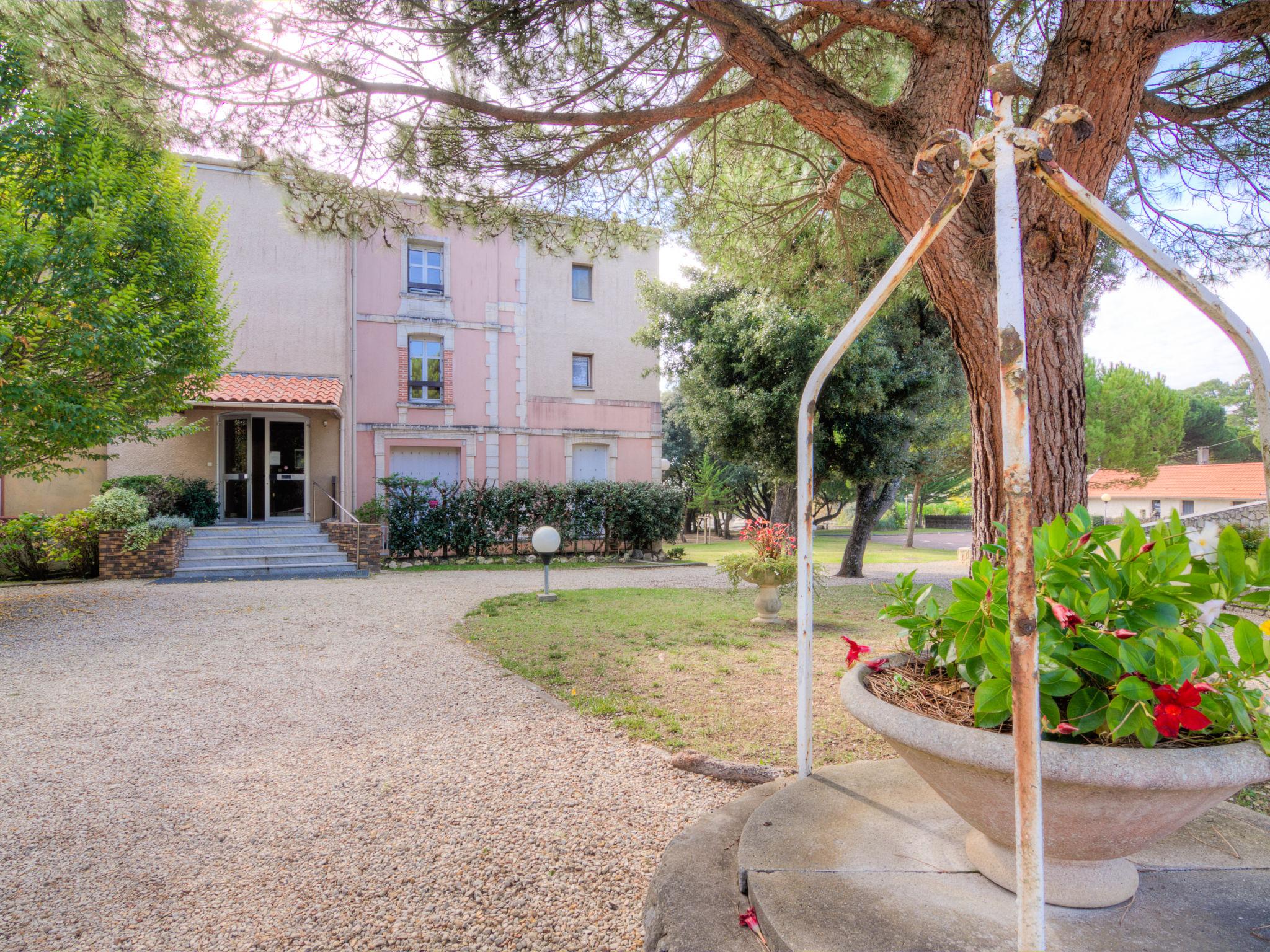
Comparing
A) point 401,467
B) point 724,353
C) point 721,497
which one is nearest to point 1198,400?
point 721,497

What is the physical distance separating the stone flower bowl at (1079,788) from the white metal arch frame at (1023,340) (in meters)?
0.20

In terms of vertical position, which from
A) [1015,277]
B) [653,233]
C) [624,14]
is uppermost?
[624,14]

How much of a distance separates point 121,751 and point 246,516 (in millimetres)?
10887

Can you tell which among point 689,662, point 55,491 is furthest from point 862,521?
point 55,491

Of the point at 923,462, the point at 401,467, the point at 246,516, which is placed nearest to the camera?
the point at 923,462

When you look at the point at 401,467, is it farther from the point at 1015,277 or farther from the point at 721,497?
the point at 1015,277

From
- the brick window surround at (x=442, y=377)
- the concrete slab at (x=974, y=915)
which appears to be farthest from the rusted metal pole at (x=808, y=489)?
the brick window surround at (x=442, y=377)

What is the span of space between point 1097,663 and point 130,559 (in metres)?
11.6

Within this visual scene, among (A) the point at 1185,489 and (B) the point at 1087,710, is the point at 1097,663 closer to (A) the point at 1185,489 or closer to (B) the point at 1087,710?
(B) the point at 1087,710

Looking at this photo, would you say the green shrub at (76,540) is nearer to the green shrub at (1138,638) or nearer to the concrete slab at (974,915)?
the concrete slab at (974,915)

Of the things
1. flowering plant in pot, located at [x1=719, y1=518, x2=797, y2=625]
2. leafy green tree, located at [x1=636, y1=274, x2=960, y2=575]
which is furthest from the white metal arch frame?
leafy green tree, located at [x1=636, y1=274, x2=960, y2=575]

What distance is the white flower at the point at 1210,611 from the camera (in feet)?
4.58

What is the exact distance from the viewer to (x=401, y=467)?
1406 centimetres

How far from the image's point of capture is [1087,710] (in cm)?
136
